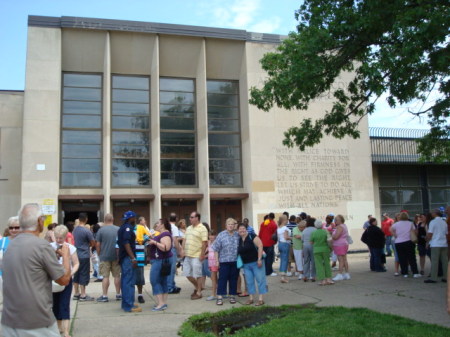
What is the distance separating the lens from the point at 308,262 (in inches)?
481

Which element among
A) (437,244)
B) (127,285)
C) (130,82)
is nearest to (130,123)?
(130,82)

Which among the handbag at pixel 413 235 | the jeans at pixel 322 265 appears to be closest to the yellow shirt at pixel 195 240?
the jeans at pixel 322 265

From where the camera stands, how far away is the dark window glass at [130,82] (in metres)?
22.1

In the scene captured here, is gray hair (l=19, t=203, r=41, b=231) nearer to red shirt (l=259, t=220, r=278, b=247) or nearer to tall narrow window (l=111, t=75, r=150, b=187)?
red shirt (l=259, t=220, r=278, b=247)

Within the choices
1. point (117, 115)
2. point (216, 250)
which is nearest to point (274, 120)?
point (117, 115)

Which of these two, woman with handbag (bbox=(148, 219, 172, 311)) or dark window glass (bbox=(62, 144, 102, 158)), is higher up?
dark window glass (bbox=(62, 144, 102, 158))

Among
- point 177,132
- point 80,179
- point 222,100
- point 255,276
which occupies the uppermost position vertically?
point 222,100

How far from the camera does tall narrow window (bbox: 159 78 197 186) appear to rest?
2203cm

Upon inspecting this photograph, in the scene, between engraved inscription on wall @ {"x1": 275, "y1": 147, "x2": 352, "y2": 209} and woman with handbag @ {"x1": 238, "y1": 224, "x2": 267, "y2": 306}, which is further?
engraved inscription on wall @ {"x1": 275, "y1": 147, "x2": 352, "y2": 209}

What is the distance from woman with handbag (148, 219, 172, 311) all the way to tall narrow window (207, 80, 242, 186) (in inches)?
519

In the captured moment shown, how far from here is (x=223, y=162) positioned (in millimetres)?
22469

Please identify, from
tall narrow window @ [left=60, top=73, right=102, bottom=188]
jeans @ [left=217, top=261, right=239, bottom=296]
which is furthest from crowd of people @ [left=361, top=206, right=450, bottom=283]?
tall narrow window @ [left=60, top=73, right=102, bottom=188]

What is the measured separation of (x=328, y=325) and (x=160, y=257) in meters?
3.55

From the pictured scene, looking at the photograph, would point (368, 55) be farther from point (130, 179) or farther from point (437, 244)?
point (130, 179)
